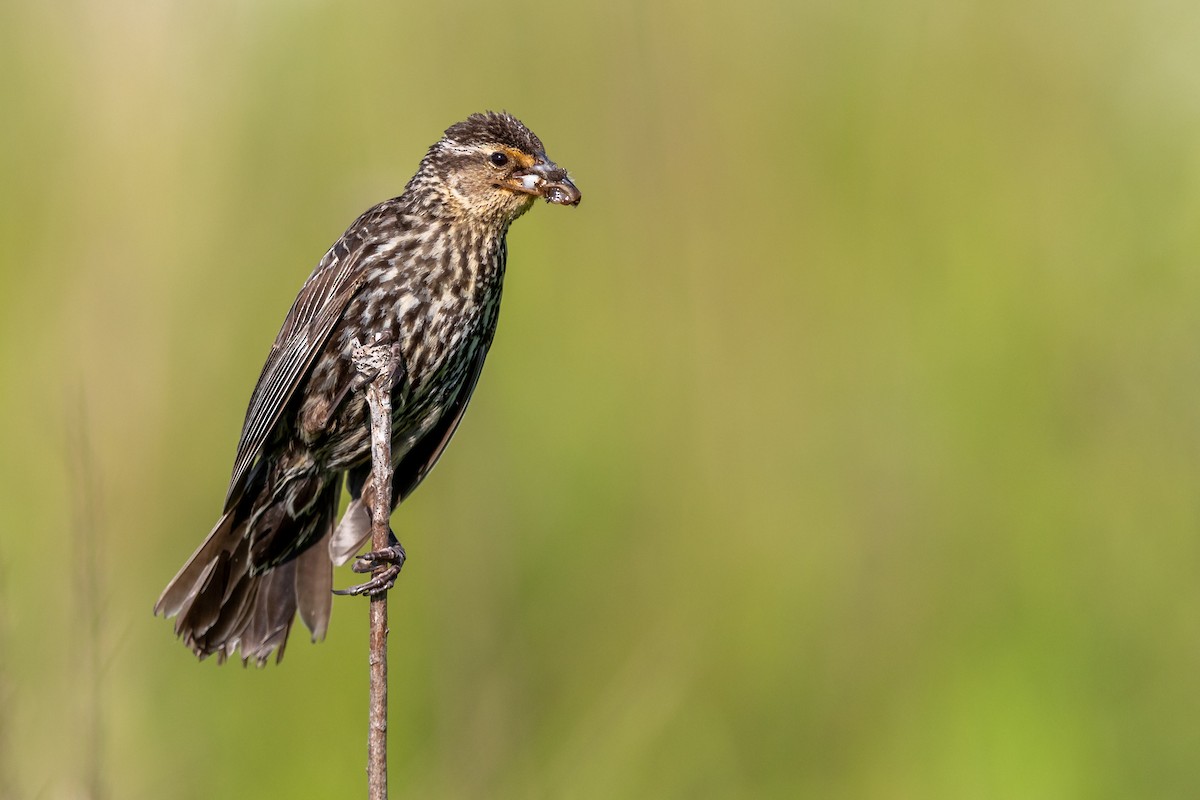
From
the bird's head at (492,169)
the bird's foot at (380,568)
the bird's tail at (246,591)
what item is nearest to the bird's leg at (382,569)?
the bird's foot at (380,568)

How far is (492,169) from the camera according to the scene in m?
3.94

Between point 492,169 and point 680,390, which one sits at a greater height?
point 492,169

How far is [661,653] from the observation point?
15.0 feet

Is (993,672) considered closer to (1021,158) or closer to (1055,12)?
(1021,158)

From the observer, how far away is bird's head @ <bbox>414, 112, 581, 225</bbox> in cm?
388

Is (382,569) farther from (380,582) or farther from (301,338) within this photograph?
(301,338)

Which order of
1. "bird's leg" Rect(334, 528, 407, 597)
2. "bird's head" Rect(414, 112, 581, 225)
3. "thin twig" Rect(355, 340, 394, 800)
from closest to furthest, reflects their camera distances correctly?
"thin twig" Rect(355, 340, 394, 800)
"bird's leg" Rect(334, 528, 407, 597)
"bird's head" Rect(414, 112, 581, 225)

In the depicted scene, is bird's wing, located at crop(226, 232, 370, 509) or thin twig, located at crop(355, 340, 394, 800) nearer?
Result: thin twig, located at crop(355, 340, 394, 800)

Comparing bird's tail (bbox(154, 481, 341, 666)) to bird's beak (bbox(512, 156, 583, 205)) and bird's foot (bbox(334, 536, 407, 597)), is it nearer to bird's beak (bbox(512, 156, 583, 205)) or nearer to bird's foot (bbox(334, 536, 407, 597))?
bird's foot (bbox(334, 536, 407, 597))

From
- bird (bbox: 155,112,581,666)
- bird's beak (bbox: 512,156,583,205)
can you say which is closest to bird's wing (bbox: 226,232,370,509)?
bird (bbox: 155,112,581,666)

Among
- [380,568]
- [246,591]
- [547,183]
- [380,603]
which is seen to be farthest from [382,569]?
[547,183]

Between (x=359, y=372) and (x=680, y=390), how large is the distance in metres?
1.84

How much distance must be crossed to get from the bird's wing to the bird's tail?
0.76ft

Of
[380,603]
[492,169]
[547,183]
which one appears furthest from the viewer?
[492,169]
